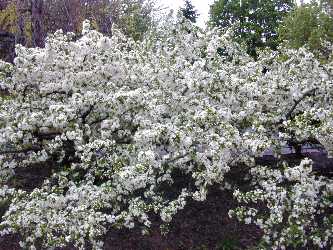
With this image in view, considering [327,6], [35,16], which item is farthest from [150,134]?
[327,6]

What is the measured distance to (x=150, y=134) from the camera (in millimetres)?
5336

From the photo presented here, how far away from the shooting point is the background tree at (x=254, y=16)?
29.0 m

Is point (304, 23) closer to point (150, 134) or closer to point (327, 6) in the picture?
point (327, 6)

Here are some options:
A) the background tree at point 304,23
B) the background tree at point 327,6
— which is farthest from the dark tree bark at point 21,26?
the background tree at point 327,6

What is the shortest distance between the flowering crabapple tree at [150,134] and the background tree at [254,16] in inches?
856

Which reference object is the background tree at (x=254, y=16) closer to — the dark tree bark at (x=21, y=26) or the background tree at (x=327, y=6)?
the background tree at (x=327, y=6)

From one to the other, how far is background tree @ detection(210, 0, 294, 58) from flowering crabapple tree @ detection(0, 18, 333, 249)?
21.7m

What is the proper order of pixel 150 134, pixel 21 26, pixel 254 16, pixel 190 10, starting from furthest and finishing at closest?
pixel 254 16 < pixel 190 10 < pixel 21 26 < pixel 150 134

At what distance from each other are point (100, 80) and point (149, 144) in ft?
5.67

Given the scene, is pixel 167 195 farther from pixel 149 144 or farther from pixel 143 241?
pixel 149 144

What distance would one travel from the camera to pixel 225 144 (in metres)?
5.28

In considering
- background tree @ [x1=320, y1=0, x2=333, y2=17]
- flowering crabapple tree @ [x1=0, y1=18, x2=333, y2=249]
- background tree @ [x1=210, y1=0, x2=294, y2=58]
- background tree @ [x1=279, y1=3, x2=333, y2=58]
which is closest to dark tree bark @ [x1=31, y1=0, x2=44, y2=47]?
flowering crabapple tree @ [x1=0, y1=18, x2=333, y2=249]

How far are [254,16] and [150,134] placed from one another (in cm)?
2614

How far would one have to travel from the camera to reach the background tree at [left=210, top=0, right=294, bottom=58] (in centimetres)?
2895
